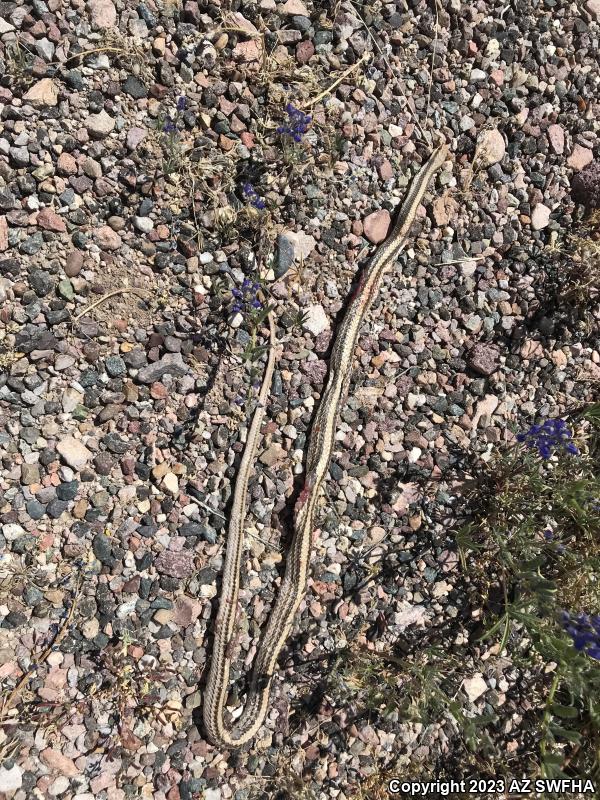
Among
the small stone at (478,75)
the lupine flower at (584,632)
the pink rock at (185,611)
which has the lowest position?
the pink rock at (185,611)

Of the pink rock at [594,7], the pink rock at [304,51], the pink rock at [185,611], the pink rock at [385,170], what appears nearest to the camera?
the pink rock at [185,611]

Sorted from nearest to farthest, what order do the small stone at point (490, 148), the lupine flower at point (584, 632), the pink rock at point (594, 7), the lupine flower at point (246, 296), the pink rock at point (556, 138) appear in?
1. the lupine flower at point (584, 632)
2. the lupine flower at point (246, 296)
3. the small stone at point (490, 148)
4. the pink rock at point (556, 138)
5. the pink rock at point (594, 7)

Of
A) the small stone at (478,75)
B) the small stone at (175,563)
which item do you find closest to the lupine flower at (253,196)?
the small stone at (478,75)

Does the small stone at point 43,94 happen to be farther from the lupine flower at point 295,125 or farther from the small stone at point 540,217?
the small stone at point 540,217

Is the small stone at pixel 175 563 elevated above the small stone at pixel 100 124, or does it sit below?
below

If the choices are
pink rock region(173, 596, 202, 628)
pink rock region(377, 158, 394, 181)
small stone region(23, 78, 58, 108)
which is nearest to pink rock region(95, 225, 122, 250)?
small stone region(23, 78, 58, 108)

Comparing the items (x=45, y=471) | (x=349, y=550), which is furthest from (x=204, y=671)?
(x=45, y=471)

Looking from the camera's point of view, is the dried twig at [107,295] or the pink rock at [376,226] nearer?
the dried twig at [107,295]

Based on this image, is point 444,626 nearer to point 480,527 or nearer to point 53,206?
point 480,527
